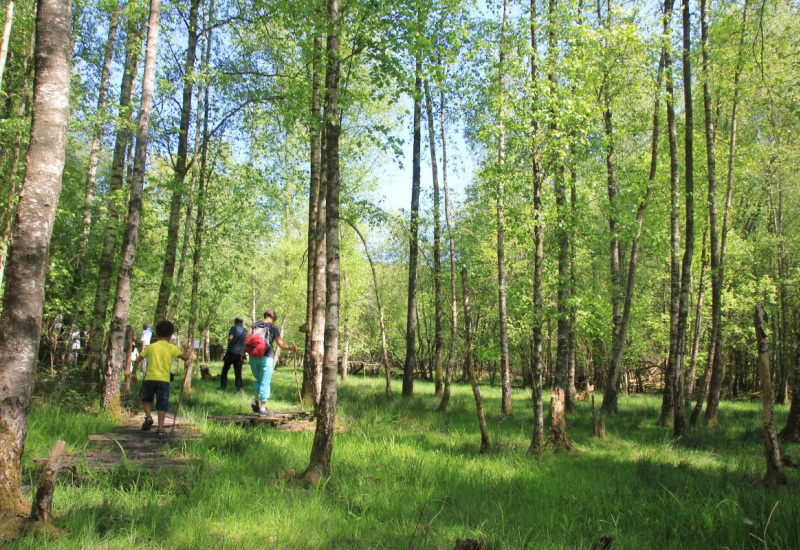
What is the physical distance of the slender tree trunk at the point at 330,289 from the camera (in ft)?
18.0

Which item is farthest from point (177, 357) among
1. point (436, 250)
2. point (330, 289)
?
point (436, 250)

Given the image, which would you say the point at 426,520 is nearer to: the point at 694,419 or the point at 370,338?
the point at 694,419

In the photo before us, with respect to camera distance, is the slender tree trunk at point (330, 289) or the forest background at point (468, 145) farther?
the forest background at point (468, 145)

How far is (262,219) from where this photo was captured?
15.9 meters

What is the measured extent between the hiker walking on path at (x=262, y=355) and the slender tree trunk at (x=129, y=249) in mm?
2257

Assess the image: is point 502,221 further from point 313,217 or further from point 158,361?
point 158,361

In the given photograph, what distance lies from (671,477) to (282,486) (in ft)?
16.5

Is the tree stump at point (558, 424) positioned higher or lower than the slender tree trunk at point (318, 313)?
lower

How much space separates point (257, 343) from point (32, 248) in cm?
629

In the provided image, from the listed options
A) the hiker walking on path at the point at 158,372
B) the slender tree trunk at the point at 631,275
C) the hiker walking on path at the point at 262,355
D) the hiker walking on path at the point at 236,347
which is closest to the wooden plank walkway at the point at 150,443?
the hiker walking on path at the point at 158,372

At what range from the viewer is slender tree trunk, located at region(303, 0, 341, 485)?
548 centimetres

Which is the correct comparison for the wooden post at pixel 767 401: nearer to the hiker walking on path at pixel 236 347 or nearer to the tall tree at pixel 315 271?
the tall tree at pixel 315 271

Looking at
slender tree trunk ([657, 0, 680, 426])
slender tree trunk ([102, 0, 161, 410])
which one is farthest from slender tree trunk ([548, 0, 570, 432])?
slender tree trunk ([102, 0, 161, 410])

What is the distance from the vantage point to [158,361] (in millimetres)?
7289
